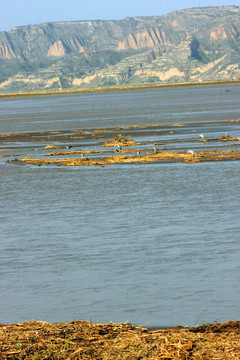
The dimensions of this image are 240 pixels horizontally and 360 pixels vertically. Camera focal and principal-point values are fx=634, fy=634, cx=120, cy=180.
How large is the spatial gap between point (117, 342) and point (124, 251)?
7.58 m

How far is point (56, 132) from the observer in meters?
69.8

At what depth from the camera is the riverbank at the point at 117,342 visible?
830cm

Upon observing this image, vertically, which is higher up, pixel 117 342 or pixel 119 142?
pixel 117 342

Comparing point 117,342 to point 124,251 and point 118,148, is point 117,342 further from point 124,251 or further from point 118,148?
point 118,148

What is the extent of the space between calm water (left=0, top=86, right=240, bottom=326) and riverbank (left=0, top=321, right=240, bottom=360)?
1384 millimetres

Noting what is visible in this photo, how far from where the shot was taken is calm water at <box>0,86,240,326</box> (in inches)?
476

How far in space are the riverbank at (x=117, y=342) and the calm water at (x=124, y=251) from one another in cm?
138

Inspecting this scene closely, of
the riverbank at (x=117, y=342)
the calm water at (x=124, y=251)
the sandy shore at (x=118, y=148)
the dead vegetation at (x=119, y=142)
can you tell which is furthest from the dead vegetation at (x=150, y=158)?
the riverbank at (x=117, y=342)

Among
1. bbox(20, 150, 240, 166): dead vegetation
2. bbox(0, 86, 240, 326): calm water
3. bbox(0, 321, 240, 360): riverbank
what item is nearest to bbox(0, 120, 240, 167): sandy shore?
bbox(20, 150, 240, 166): dead vegetation

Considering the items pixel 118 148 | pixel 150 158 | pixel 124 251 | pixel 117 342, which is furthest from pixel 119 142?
pixel 117 342

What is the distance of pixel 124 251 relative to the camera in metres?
16.5

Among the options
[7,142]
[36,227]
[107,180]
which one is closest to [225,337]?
[36,227]

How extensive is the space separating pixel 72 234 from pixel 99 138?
130 ft

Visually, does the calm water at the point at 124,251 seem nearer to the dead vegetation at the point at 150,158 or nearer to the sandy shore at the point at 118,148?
the dead vegetation at the point at 150,158
